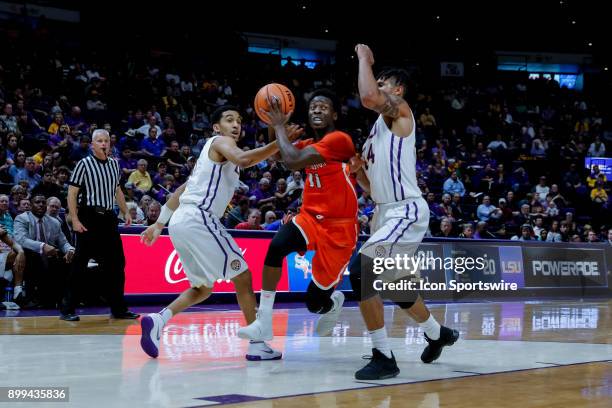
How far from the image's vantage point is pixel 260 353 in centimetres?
555

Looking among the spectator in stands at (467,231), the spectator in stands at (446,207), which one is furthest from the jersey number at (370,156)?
the spectator in stands at (446,207)

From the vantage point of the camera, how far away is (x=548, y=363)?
5.53m

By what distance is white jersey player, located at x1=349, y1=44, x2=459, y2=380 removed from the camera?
494cm

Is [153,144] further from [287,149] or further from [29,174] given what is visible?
[287,149]

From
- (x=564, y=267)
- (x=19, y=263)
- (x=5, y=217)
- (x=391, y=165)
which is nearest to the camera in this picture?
(x=391, y=165)

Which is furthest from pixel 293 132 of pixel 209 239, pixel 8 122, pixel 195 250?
pixel 8 122

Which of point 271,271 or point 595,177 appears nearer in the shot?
point 271,271

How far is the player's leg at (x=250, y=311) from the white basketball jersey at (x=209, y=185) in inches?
19.5

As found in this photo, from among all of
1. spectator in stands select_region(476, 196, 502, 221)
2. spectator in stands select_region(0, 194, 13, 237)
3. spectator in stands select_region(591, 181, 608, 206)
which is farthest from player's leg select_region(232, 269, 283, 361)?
spectator in stands select_region(591, 181, 608, 206)

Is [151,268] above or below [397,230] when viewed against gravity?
below

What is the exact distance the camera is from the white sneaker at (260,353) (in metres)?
5.54

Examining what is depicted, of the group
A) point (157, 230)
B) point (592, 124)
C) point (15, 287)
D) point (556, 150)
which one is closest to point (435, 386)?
point (157, 230)

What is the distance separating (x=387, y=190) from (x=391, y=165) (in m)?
0.17

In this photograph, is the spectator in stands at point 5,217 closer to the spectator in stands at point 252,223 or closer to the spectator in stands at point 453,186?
the spectator in stands at point 252,223
